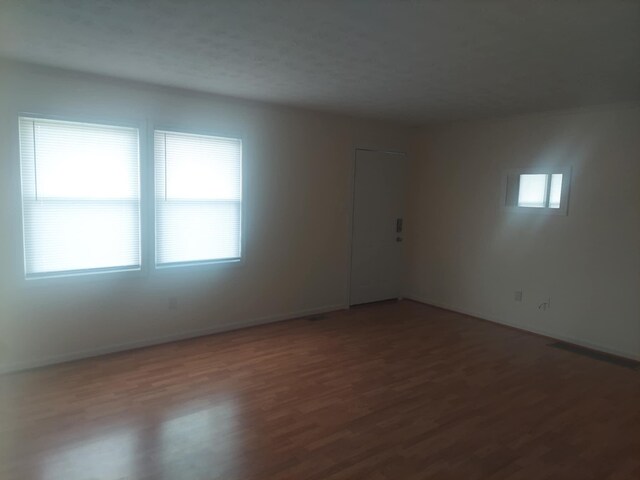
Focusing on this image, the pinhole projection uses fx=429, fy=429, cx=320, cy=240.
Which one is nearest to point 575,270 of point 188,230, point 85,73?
point 188,230

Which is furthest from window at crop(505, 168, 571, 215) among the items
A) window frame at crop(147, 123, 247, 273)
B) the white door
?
window frame at crop(147, 123, 247, 273)

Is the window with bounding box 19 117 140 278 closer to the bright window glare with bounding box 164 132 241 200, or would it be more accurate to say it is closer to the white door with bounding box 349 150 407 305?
the bright window glare with bounding box 164 132 241 200

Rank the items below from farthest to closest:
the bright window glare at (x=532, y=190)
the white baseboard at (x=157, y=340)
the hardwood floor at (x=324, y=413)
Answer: the bright window glare at (x=532, y=190)
the white baseboard at (x=157, y=340)
the hardwood floor at (x=324, y=413)

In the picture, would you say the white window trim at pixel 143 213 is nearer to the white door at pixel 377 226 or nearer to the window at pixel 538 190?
the white door at pixel 377 226

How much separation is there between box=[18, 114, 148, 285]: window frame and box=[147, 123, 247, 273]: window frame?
0.07 metres

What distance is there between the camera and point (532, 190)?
4.89 m

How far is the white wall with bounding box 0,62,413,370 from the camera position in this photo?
3.48m

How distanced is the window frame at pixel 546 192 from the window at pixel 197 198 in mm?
3103

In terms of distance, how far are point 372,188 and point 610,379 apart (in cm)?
334

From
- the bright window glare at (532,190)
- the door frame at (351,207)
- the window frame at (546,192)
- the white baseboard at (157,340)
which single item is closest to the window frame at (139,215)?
the white baseboard at (157,340)

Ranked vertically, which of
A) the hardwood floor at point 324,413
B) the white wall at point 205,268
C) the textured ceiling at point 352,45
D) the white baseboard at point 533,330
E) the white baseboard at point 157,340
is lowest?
the hardwood floor at point 324,413

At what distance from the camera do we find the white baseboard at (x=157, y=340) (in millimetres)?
3596

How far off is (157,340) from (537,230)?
4.24 meters

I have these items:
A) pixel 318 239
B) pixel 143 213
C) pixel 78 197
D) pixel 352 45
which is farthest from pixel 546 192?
pixel 78 197
